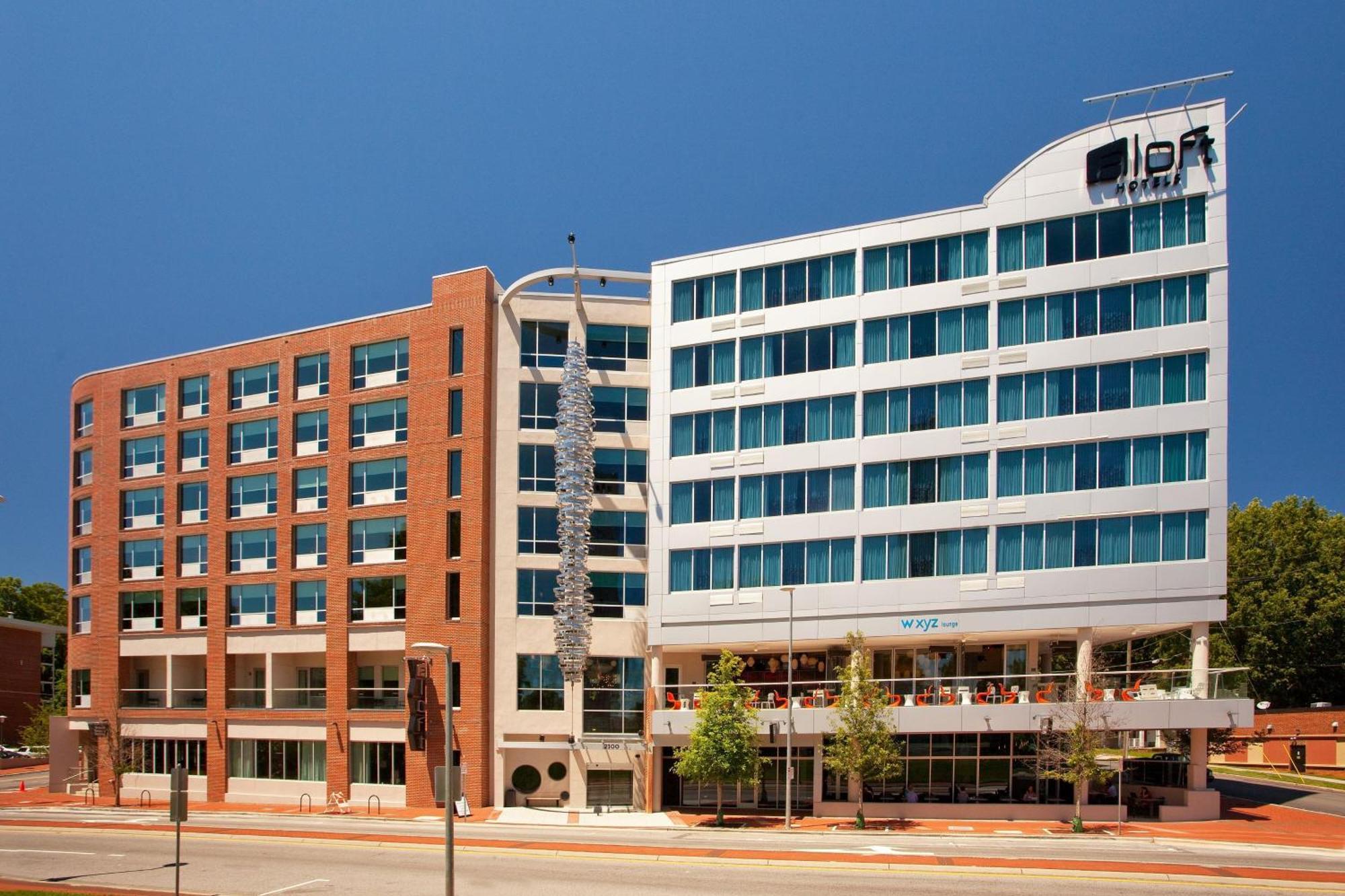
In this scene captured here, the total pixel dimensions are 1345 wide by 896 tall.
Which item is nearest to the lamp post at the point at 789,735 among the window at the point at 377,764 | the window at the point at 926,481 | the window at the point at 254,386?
the window at the point at 926,481

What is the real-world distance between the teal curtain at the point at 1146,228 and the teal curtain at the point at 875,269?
9.51 meters

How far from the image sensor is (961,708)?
39.7 meters

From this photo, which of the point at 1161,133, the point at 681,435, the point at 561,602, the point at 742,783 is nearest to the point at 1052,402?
the point at 1161,133

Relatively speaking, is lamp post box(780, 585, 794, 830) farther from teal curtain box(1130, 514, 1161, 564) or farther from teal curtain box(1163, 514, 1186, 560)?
teal curtain box(1163, 514, 1186, 560)

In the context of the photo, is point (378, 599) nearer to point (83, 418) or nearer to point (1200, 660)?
point (83, 418)

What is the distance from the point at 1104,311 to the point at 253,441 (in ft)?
137

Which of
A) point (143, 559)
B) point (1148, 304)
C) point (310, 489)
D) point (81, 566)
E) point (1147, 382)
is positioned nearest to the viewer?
point (1147, 382)

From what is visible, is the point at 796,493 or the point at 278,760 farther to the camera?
the point at 278,760

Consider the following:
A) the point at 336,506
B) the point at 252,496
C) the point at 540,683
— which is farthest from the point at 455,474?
the point at 252,496

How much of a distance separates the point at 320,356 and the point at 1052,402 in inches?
1396

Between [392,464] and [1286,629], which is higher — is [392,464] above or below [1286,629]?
above

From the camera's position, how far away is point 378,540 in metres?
50.8

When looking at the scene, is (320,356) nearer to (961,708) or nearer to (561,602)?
(561,602)

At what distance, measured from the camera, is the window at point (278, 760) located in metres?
51.1
